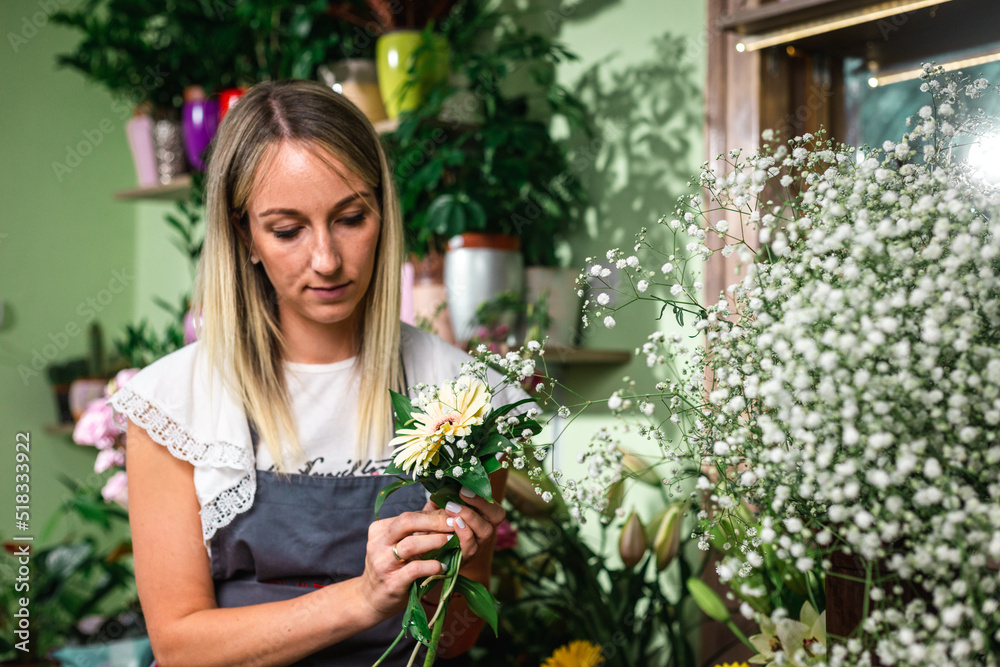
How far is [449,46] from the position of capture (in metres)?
1.55

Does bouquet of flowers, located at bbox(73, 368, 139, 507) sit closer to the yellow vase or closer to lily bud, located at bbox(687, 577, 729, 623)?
the yellow vase

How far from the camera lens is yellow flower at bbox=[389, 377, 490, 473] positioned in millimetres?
676

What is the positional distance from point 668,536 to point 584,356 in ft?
1.15

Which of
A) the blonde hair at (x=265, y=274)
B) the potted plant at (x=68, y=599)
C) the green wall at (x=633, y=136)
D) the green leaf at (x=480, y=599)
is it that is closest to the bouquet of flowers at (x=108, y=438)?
the potted plant at (x=68, y=599)

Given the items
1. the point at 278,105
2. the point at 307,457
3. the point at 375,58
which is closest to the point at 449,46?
the point at 375,58

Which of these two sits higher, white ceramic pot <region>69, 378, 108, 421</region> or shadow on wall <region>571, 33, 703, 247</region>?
shadow on wall <region>571, 33, 703, 247</region>

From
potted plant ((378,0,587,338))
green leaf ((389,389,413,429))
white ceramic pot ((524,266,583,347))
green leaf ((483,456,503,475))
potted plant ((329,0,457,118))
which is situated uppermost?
potted plant ((329,0,457,118))

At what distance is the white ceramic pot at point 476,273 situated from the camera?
1.40m

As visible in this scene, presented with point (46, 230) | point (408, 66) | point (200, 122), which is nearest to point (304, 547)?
point (408, 66)

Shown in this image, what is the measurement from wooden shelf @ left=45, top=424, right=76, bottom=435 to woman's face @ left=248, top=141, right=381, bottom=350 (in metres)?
1.59

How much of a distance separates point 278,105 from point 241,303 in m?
0.26

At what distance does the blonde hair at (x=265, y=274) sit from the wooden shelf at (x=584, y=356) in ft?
1.28

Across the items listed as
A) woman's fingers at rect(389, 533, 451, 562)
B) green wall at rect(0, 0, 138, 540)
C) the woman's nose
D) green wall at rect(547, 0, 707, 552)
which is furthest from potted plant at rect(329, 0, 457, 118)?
green wall at rect(0, 0, 138, 540)

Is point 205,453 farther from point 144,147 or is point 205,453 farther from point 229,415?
point 144,147
